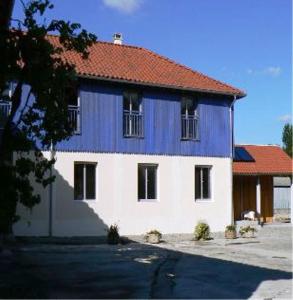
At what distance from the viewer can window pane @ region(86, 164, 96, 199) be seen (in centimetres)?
2259

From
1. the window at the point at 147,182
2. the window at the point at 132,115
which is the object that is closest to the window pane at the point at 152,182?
the window at the point at 147,182

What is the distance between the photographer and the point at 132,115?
2383 centimetres

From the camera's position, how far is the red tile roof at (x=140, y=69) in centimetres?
2347

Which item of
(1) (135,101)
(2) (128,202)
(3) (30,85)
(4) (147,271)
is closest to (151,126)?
(1) (135,101)

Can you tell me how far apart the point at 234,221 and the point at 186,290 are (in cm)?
1694

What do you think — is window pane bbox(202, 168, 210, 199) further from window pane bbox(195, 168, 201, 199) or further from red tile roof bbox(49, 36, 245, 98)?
red tile roof bbox(49, 36, 245, 98)

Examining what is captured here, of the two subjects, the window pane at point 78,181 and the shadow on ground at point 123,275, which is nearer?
the shadow on ground at point 123,275

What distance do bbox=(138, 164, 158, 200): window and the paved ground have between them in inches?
155

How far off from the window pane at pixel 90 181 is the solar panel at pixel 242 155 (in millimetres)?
9231

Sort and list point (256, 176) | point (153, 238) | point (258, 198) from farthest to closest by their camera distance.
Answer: point (256, 176) < point (258, 198) < point (153, 238)

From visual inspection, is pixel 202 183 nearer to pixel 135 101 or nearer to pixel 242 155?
pixel 135 101

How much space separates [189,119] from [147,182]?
3330 mm

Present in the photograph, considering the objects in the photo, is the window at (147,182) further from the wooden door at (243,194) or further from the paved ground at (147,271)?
the wooden door at (243,194)

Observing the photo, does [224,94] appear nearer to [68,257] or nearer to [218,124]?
→ [218,124]
